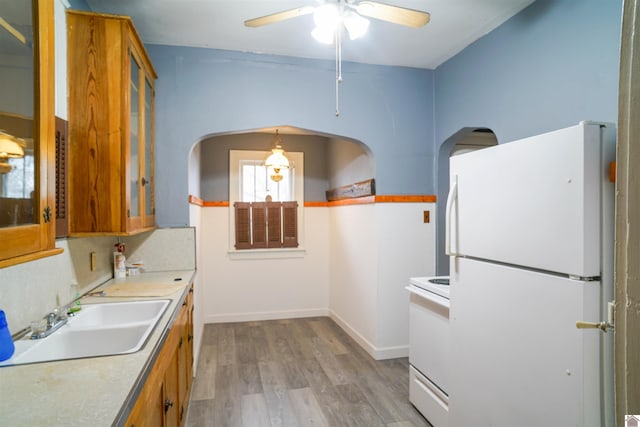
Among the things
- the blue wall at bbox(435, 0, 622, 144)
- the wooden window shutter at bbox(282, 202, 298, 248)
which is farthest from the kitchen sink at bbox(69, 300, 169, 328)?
the wooden window shutter at bbox(282, 202, 298, 248)

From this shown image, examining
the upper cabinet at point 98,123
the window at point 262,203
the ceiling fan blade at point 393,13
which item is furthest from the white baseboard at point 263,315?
the ceiling fan blade at point 393,13

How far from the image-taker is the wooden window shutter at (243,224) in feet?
14.6

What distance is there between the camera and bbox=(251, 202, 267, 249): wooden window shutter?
4492 mm

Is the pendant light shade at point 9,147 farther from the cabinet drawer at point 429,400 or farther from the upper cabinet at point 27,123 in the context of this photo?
the cabinet drawer at point 429,400

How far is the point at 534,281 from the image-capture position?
4.52 ft

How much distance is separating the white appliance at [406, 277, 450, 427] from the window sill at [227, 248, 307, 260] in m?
2.32

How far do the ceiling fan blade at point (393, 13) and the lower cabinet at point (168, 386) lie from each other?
1.88 metres

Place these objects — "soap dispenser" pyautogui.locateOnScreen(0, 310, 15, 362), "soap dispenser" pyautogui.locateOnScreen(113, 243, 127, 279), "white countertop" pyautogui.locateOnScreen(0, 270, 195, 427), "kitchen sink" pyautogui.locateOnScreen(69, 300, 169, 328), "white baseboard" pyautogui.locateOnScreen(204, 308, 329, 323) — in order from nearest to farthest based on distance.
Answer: "white countertop" pyautogui.locateOnScreen(0, 270, 195, 427)
"soap dispenser" pyautogui.locateOnScreen(0, 310, 15, 362)
"kitchen sink" pyautogui.locateOnScreen(69, 300, 169, 328)
"soap dispenser" pyautogui.locateOnScreen(113, 243, 127, 279)
"white baseboard" pyautogui.locateOnScreen(204, 308, 329, 323)

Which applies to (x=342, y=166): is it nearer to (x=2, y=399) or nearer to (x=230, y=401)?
(x=230, y=401)

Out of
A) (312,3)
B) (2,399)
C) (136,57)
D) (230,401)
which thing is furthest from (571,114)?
(230,401)

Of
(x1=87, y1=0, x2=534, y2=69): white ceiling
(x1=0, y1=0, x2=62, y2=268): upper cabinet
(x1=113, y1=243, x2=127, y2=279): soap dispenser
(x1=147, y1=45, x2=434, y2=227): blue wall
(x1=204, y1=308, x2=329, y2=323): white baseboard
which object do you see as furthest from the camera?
(x1=204, y1=308, x2=329, y2=323): white baseboard

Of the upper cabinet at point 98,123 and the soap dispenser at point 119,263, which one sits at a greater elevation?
the upper cabinet at point 98,123

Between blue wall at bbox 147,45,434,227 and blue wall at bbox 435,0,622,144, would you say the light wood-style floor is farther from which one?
blue wall at bbox 435,0,622,144

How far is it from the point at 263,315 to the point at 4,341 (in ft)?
11.6
